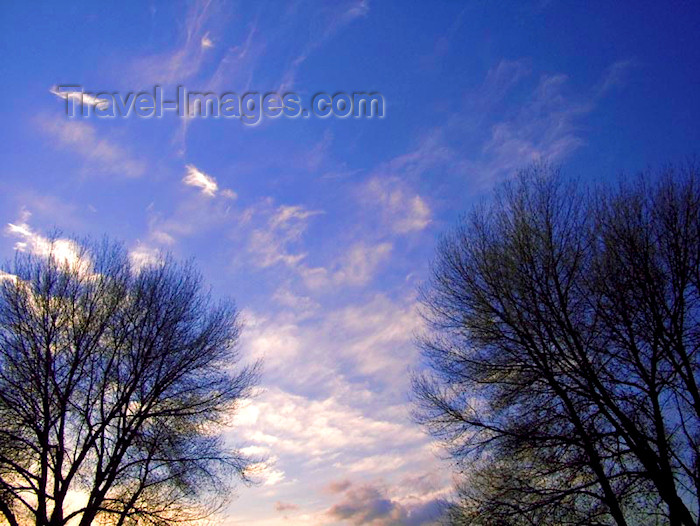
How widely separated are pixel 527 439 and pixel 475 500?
1929mm

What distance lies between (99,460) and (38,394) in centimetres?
232

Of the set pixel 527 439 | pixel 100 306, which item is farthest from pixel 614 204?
pixel 100 306

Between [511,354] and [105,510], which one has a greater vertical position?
[511,354]

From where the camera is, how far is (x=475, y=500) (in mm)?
11148

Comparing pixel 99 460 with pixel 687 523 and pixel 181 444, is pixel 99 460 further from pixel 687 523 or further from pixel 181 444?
pixel 687 523

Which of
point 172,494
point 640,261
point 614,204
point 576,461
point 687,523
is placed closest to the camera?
point 687,523

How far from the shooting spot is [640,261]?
1142cm

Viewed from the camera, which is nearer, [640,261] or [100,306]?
[640,261]

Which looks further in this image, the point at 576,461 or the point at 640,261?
the point at 640,261

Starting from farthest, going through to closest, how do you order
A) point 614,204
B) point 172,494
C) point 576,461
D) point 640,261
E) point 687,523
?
point 172,494 → point 614,204 → point 640,261 → point 576,461 → point 687,523

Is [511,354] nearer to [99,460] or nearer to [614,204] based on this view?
[614,204]

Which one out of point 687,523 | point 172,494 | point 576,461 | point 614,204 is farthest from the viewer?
point 172,494

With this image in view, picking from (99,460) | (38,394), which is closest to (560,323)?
(99,460)

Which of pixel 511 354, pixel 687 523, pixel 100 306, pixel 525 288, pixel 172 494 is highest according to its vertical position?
pixel 100 306
